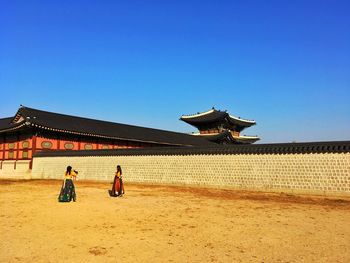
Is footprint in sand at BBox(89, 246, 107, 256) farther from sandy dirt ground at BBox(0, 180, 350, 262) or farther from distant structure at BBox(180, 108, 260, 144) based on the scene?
distant structure at BBox(180, 108, 260, 144)

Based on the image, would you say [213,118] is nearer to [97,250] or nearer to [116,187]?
[116,187]

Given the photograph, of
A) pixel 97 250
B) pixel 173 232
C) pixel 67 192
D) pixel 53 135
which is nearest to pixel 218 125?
pixel 53 135

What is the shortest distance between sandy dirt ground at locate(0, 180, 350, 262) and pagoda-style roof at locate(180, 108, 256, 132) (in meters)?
36.2

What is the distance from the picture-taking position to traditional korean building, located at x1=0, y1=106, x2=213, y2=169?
27.1 meters

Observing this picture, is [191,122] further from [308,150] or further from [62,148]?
[308,150]

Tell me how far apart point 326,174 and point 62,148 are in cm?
2107

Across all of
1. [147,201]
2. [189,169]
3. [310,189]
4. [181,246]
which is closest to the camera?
[181,246]

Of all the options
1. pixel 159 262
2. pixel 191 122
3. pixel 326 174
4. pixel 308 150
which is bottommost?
pixel 159 262

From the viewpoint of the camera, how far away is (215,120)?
1886 inches

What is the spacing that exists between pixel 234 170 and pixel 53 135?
1662 centimetres

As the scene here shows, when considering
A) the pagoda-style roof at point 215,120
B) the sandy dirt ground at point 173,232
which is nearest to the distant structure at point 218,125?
the pagoda-style roof at point 215,120

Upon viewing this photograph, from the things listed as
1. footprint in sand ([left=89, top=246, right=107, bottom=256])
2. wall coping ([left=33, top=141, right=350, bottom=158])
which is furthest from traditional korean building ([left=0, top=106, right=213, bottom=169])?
footprint in sand ([left=89, top=246, right=107, bottom=256])

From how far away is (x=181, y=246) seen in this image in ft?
21.4

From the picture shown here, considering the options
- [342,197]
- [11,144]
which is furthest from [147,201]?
[11,144]
